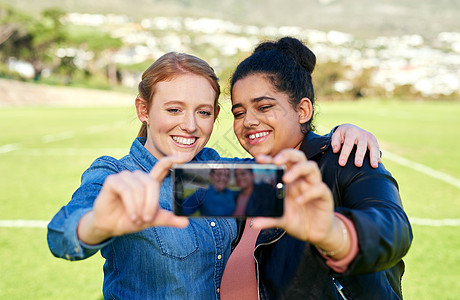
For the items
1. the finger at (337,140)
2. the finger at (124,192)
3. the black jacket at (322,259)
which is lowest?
the black jacket at (322,259)

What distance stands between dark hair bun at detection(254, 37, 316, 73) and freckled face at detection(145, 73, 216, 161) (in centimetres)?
54

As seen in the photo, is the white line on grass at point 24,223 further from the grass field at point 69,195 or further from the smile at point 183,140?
the smile at point 183,140

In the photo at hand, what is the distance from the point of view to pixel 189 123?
1964mm

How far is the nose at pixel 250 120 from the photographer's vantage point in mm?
2104

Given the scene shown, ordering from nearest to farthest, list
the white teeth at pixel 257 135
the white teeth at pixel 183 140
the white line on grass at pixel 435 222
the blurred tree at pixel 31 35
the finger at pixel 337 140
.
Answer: the finger at pixel 337 140, the white teeth at pixel 183 140, the white teeth at pixel 257 135, the white line on grass at pixel 435 222, the blurred tree at pixel 31 35

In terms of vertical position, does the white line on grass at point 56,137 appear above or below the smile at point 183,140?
below

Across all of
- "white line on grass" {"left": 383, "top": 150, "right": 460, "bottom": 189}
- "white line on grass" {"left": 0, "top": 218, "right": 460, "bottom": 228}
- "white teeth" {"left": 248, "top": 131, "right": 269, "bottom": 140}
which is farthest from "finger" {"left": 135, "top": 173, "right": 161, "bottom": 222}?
"white line on grass" {"left": 383, "top": 150, "right": 460, "bottom": 189}

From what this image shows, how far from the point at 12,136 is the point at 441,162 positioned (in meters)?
12.4

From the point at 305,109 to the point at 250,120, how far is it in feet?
1.15

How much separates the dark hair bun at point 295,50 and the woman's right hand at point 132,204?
1.41m

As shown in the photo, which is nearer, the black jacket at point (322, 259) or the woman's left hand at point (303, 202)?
the woman's left hand at point (303, 202)

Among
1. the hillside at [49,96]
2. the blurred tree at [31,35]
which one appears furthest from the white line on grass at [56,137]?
the blurred tree at [31,35]

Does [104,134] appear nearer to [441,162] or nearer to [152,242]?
[441,162]

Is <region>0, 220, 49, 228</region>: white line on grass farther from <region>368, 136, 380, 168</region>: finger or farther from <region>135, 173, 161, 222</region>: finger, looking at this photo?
<region>135, 173, 161, 222</region>: finger
